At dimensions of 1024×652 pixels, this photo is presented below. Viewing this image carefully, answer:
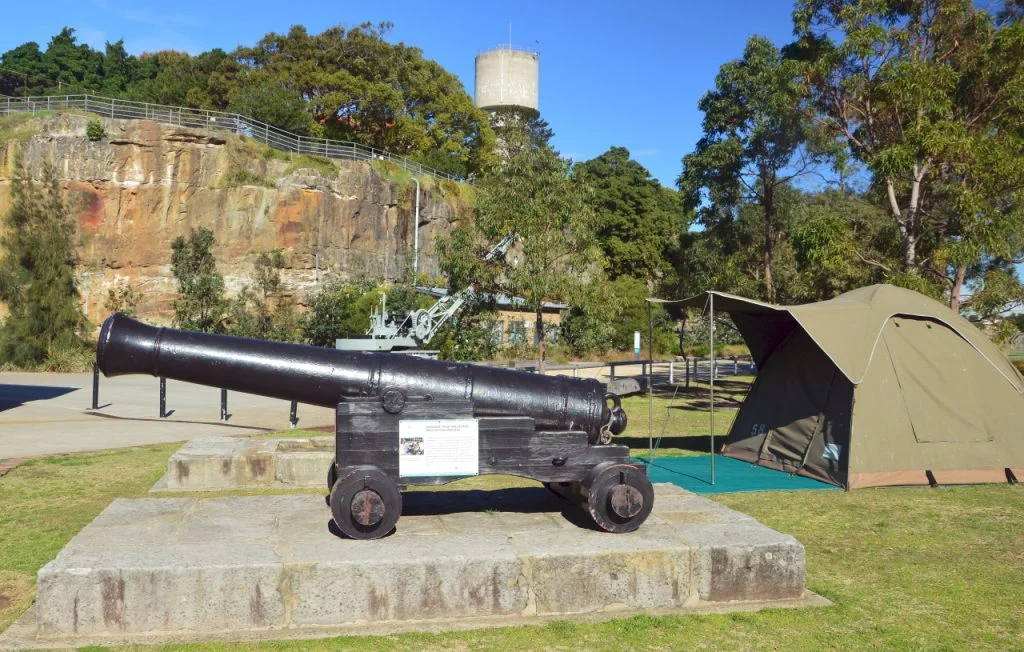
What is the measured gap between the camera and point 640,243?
4944 cm

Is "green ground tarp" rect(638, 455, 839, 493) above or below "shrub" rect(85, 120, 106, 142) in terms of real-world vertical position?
below

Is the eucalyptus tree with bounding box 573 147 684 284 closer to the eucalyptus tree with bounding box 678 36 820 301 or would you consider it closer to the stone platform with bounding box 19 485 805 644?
the eucalyptus tree with bounding box 678 36 820 301

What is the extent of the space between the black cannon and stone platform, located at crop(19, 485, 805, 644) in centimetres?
36

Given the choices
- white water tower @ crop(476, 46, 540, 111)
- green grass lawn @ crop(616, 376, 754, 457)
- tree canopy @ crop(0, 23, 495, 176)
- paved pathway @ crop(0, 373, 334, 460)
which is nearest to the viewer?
paved pathway @ crop(0, 373, 334, 460)

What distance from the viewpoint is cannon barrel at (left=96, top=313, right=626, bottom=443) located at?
18.6 ft

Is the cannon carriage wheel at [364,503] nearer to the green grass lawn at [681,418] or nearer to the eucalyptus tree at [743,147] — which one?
the green grass lawn at [681,418]

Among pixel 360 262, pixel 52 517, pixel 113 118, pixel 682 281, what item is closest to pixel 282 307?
pixel 360 262

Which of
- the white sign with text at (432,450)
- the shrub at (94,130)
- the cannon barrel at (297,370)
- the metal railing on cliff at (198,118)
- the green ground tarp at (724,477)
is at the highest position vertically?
the metal railing on cliff at (198,118)

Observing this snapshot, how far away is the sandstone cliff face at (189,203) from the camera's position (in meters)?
33.7

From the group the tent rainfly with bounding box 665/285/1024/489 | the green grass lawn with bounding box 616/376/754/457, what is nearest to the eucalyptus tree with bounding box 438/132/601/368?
the green grass lawn with bounding box 616/376/754/457

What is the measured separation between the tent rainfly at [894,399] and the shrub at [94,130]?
2946cm

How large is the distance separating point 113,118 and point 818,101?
2748 centimetres

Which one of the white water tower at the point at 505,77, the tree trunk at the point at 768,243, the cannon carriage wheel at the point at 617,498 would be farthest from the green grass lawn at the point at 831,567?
the white water tower at the point at 505,77

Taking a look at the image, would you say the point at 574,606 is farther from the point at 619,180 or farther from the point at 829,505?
the point at 619,180
